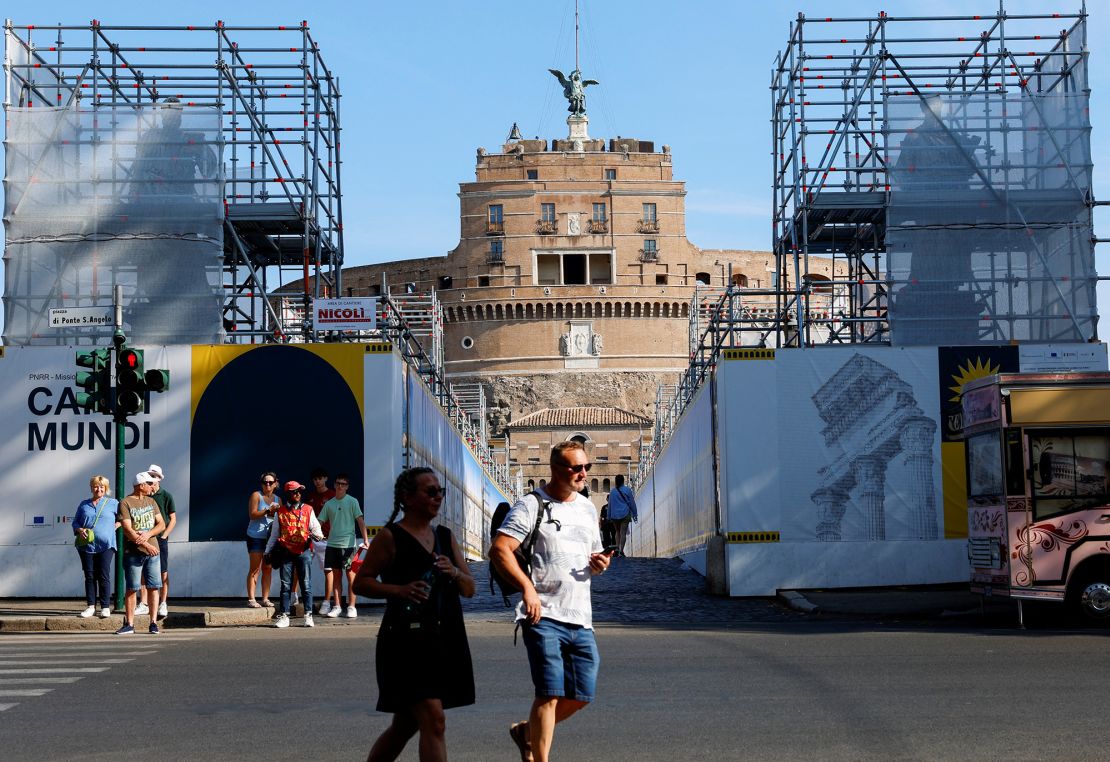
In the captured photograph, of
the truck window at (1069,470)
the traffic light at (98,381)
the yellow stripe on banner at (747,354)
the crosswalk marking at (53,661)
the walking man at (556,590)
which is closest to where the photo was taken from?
the walking man at (556,590)

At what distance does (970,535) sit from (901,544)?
3.63m

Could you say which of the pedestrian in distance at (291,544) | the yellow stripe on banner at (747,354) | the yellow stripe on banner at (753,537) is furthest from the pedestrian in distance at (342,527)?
the yellow stripe on banner at (747,354)

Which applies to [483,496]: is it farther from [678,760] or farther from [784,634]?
[678,760]

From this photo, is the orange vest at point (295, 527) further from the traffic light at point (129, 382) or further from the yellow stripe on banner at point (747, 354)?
the yellow stripe on banner at point (747, 354)

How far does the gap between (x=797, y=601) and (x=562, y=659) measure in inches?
465

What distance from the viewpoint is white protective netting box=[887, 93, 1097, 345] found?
2259cm

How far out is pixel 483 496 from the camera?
51625mm

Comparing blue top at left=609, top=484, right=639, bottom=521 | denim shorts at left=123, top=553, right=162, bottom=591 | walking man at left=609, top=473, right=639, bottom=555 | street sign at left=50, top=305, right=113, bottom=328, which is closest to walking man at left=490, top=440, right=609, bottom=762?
denim shorts at left=123, top=553, right=162, bottom=591

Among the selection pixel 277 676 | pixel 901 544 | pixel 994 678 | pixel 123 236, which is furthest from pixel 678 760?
pixel 123 236

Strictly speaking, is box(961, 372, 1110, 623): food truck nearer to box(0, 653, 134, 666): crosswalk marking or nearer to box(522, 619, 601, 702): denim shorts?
box(0, 653, 134, 666): crosswalk marking

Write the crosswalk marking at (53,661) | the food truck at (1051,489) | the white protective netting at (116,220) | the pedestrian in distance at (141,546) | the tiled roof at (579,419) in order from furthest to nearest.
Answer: the tiled roof at (579,419), the white protective netting at (116,220), the food truck at (1051,489), the pedestrian in distance at (141,546), the crosswalk marking at (53,661)

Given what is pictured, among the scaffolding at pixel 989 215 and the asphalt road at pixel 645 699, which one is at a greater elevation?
the scaffolding at pixel 989 215

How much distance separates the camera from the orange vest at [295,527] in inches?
645

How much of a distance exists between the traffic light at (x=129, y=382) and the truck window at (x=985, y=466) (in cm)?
943
